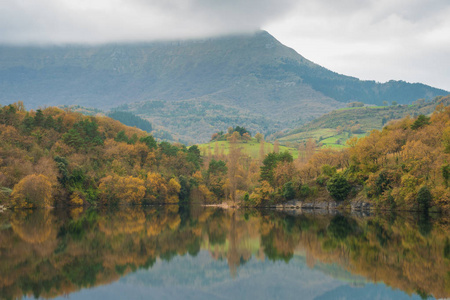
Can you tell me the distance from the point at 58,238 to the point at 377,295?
26976 mm

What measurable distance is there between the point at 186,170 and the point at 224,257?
91.2m

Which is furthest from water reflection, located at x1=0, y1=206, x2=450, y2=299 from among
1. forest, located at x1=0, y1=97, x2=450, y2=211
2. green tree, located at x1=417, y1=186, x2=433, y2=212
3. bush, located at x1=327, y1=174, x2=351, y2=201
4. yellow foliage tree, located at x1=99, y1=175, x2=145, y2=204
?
yellow foliage tree, located at x1=99, y1=175, x2=145, y2=204

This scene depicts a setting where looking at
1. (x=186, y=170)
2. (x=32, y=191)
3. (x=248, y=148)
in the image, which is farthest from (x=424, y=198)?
(x=248, y=148)

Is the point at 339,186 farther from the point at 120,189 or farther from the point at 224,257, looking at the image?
the point at 224,257

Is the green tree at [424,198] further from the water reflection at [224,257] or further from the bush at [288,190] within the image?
the bush at [288,190]

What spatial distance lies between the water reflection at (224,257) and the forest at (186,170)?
84.0 feet

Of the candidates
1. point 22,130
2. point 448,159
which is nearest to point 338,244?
point 448,159

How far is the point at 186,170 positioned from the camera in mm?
122062

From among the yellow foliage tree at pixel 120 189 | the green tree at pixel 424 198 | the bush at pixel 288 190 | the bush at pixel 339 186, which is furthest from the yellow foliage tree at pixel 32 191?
the green tree at pixel 424 198

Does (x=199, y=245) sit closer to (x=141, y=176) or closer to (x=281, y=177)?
(x=281, y=177)

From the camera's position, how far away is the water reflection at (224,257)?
22.9 metres

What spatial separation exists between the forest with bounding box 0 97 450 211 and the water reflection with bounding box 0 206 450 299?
25.6m

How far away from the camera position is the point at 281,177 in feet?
296

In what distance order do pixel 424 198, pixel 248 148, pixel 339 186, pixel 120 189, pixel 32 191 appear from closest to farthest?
pixel 424 198 → pixel 32 191 → pixel 339 186 → pixel 120 189 → pixel 248 148
